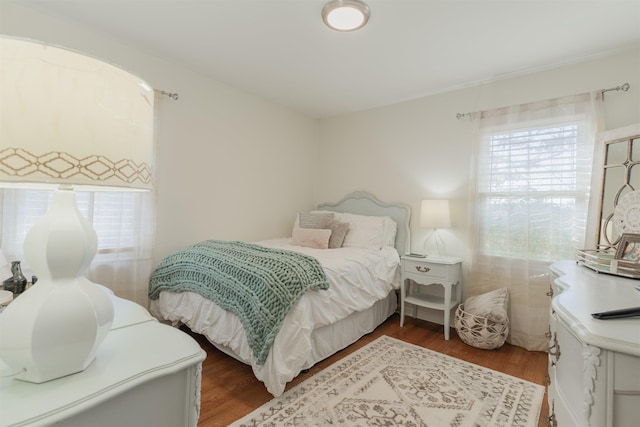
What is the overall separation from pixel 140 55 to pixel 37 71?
99.7 inches

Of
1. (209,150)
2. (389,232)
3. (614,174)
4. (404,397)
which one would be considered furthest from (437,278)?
(209,150)

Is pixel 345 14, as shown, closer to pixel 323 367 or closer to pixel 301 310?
pixel 301 310

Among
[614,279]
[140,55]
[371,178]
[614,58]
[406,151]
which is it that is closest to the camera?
[614,279]

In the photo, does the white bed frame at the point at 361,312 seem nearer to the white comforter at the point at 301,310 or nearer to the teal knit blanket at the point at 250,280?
the white comforter at the point at 301,310

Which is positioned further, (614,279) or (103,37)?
(103,37)

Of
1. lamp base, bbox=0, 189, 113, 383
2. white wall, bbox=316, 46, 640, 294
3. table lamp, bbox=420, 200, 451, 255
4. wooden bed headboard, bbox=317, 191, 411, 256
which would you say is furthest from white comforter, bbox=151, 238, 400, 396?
lamp base, bbox=0, 189, 113, 383

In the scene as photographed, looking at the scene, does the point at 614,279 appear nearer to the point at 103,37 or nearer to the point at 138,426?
the point at 138,426

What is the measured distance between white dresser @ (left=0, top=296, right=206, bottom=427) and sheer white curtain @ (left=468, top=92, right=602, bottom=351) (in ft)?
9.31

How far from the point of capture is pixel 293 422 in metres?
1.60

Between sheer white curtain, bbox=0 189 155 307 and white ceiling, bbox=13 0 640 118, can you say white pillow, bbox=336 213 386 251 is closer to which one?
white ceiling, bbox=13 0 640 118

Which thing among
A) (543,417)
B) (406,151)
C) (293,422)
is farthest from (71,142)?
(406,151)

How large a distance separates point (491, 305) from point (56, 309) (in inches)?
115

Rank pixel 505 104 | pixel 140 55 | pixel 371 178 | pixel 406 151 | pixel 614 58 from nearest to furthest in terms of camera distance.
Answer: pixel 614 58, pixel 140 55, pixel 505 104, pixel 406 151, pixel 371 178

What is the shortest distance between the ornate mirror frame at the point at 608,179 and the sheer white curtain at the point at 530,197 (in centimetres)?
15
